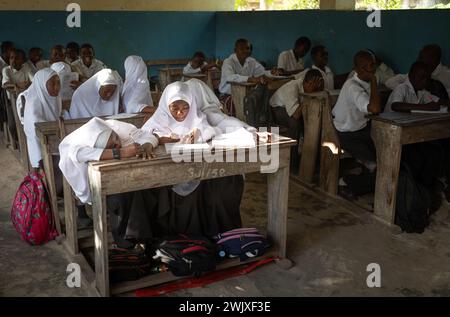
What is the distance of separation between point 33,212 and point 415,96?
3068mm

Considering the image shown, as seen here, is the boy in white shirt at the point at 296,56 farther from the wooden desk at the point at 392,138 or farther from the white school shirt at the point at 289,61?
the wooden desk at the point at 392,138

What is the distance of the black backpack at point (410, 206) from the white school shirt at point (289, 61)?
11.5ft

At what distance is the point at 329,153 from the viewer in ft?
14.2

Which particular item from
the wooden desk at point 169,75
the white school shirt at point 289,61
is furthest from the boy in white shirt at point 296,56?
the wooden desk at point 169,75

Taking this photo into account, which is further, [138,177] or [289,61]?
[289,61]

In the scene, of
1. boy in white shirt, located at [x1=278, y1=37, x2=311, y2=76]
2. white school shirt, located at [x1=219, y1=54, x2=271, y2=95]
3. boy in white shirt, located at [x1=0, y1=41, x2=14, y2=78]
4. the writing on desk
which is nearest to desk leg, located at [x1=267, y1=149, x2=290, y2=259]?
the writing on desk

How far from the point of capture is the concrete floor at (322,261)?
2.86m

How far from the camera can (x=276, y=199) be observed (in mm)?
3143

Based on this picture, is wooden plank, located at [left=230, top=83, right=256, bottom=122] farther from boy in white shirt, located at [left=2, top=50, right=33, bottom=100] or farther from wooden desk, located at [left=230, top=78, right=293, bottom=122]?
boy in white shirt, located at [left=2, top=50, right=33, bottom=100]

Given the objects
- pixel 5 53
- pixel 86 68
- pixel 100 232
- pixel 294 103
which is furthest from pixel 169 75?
pixel 100 232

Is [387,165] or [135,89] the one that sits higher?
[135,89]

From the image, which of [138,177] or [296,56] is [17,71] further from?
[138,177]

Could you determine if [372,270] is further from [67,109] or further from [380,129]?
[67,109]
